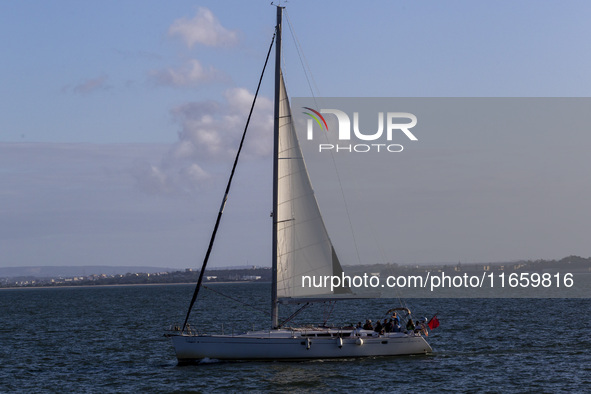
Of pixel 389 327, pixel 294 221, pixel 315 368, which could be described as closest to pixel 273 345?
pixel 315 368

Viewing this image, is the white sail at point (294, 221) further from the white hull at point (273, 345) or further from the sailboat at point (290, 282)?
the white hull at point (273, 345)

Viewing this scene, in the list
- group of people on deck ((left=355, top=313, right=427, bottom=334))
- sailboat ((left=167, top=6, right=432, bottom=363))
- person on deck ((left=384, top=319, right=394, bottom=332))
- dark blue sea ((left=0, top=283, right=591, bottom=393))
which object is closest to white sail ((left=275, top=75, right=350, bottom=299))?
sailboat ((left=167, top=6, right=432, bottom=363))

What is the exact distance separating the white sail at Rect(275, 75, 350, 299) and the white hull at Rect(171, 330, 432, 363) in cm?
209

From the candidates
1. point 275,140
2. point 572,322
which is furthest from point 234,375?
point 572,322

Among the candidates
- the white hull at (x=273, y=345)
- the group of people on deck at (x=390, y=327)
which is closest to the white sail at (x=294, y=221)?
the white hull at (x=273, y=345)

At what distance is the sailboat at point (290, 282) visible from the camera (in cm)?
4038

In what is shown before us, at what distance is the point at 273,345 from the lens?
4016cm

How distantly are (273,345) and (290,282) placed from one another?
3232 mm

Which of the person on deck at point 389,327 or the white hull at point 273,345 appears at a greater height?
the person on deck at point 389,327

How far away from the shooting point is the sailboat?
40.4 metres

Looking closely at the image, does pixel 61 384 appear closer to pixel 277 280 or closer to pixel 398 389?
pixel 277 280

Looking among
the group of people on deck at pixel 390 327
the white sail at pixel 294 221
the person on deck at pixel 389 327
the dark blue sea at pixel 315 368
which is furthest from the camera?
the person on deck at pixel 389 327

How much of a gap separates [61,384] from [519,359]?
24799mm

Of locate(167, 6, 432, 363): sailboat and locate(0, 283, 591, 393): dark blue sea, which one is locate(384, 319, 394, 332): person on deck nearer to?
locate(167, 6, 432, 363): sailboat
